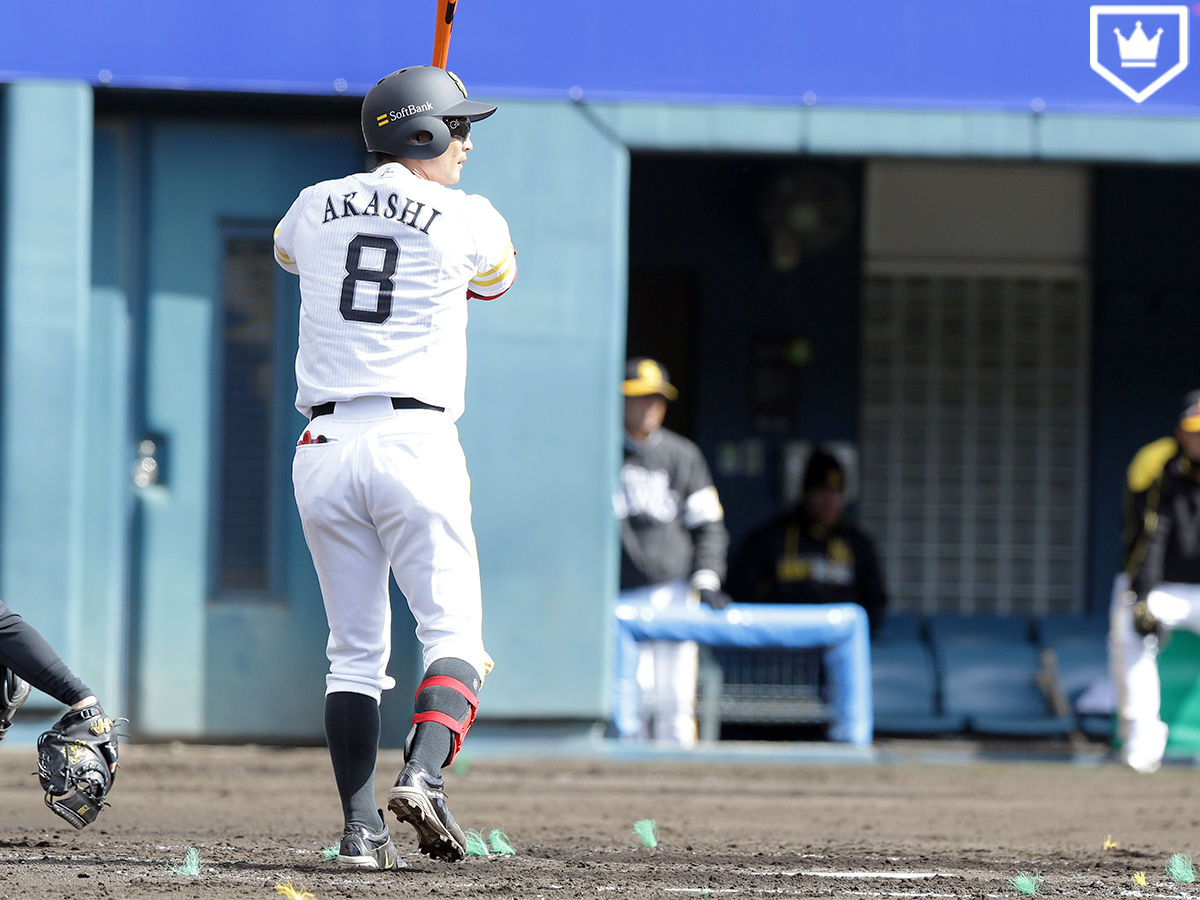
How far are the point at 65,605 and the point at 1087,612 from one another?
20.7 ft

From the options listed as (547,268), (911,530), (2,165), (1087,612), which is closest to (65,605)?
(2,165)

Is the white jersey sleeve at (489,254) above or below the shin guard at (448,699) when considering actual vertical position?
above

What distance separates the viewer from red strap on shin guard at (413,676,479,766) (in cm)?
377

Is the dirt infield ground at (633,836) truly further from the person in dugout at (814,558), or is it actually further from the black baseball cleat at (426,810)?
the person in dugout at (814,558)

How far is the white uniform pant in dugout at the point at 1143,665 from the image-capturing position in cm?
739

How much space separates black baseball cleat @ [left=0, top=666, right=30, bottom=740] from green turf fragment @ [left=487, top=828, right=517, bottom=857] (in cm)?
135

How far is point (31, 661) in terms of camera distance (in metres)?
4.24

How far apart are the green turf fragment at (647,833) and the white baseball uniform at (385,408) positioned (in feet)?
3.70

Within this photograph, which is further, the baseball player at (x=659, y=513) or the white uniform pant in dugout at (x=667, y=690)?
the baseball player at (x=659, y=513)

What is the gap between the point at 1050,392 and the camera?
1036 cm

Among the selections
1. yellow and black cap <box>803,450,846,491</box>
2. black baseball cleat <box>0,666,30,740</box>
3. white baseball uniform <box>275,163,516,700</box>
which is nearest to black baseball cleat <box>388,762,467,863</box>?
white baseball uniform <box>275,163,516,700</box>

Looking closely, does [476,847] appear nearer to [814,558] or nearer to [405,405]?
[405,405]

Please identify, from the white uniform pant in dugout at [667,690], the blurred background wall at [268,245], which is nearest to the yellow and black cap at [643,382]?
the blurred background wall at [268,245]

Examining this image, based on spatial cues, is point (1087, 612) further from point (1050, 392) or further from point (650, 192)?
point (650, 192)
